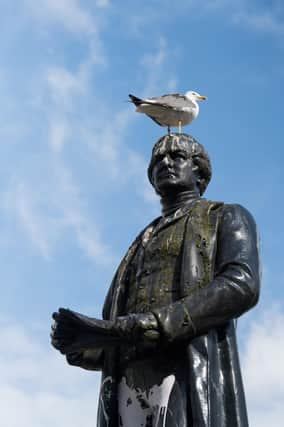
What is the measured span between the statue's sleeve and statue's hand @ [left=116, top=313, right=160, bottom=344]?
0.06 meters

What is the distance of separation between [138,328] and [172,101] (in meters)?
4.68

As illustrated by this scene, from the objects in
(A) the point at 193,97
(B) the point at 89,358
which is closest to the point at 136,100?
(A) the point at 193,97

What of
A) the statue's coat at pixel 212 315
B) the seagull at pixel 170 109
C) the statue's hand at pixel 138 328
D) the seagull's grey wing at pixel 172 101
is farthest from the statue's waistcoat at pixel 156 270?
the seagull's grey wing at pixel 172 101

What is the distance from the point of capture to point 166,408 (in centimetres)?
607

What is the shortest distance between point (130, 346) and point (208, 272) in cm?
79

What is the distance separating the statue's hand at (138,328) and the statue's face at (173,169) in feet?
5.26

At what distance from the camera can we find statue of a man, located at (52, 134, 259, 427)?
6.02m

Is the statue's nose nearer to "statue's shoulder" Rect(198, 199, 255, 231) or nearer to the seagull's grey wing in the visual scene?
"statue's shoulder" Rect(198, 199, 255, 231)

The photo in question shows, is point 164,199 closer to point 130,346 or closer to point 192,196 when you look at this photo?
point 192,196

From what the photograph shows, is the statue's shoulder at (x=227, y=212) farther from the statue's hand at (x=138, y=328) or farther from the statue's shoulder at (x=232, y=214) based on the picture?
the statue's hand at (x=138, y=328)

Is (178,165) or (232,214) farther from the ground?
(178,165)

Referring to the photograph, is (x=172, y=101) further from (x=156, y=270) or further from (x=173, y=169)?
(x=156, y=270)

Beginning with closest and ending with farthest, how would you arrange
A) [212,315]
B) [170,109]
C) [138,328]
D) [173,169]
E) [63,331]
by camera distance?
1. [138,328]
2. [212,315]
3. [63,331]
4. [173,169]
5. [170,109]

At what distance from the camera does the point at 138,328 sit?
235 inches
